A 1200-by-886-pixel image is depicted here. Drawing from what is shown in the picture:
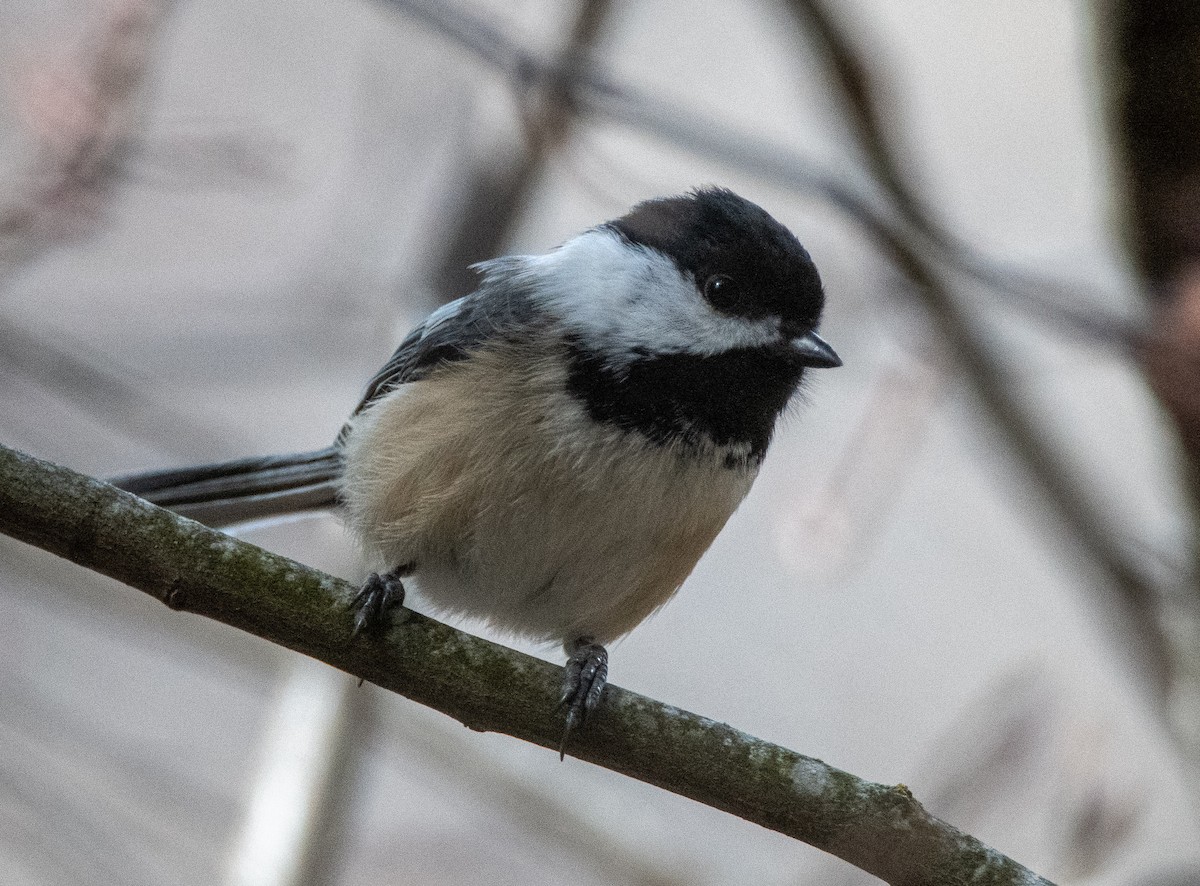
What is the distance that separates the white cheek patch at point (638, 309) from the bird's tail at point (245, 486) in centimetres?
57

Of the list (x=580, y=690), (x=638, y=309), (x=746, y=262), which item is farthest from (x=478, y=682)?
(x=746, y=262)

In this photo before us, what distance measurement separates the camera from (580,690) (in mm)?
1527

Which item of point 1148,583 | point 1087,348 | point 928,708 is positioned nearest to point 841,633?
point 928,708

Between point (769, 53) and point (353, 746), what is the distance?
259 centimetres

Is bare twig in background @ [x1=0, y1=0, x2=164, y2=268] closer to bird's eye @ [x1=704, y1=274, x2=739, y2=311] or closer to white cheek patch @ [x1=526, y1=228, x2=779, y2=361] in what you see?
white cheek patch @ [x1=526, y1=228, x2=779, y2=361]

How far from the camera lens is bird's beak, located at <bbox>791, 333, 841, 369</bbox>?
178cm

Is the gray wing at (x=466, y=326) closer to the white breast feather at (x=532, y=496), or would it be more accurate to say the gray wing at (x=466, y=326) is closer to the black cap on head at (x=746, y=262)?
the white breast feather at (x=532, y=496)

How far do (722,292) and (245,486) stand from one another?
0.87 meters

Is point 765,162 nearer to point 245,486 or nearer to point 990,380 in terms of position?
point 990,380

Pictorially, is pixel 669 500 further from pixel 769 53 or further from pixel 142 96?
pixel 769 53

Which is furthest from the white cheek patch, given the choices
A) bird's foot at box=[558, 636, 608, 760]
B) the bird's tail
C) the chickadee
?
the bird's tail

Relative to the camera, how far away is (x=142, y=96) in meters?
2.18

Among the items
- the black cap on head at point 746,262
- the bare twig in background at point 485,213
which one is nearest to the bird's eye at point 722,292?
→ the black cap on head at point 746,262

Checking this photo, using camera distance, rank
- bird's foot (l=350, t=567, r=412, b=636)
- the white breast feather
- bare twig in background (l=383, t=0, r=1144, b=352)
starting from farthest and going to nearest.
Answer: bare twig in background (l=383, t=0, r=1144, b=352), the white breast feather, bird's foot (l=350, t=567, r=412, b=636)
